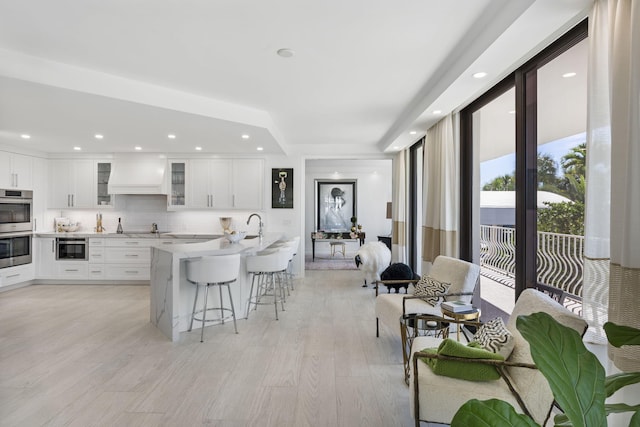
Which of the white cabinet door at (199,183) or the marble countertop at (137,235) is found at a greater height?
the white cabinet door at (199,183)

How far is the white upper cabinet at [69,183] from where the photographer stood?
656cm

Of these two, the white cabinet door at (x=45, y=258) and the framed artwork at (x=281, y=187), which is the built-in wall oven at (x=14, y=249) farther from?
the framed artwork at (x=281, y=187)

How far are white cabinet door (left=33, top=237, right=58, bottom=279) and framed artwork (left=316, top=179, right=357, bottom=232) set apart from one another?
243 inches

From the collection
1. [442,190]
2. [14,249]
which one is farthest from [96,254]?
[442,190]

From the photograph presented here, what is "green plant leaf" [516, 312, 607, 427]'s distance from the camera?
2.68 ft

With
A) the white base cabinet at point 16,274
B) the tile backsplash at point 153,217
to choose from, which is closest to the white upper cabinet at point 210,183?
the tile backsplash at point 153,217

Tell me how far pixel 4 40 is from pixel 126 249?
4.27 metres

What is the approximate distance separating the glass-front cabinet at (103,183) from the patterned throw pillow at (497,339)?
22.2ft

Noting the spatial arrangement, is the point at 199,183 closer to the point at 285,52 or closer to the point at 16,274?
the point at 16,274

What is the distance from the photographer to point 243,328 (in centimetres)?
395

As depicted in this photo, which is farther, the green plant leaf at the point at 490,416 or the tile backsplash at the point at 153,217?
the tile backsplash at the point at 153,217

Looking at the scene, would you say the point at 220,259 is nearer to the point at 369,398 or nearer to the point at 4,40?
the point at 369,398

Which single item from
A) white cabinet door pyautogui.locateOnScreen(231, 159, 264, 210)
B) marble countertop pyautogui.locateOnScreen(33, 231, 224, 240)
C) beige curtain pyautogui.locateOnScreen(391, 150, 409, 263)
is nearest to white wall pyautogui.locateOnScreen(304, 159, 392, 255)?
beige curtain pyautogui.locateOnScreen(391, 150, 409, 263)

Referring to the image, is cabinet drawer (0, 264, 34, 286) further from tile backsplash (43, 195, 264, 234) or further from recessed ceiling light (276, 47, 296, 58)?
recessed ceiling light (276, 47, 296, 58)
